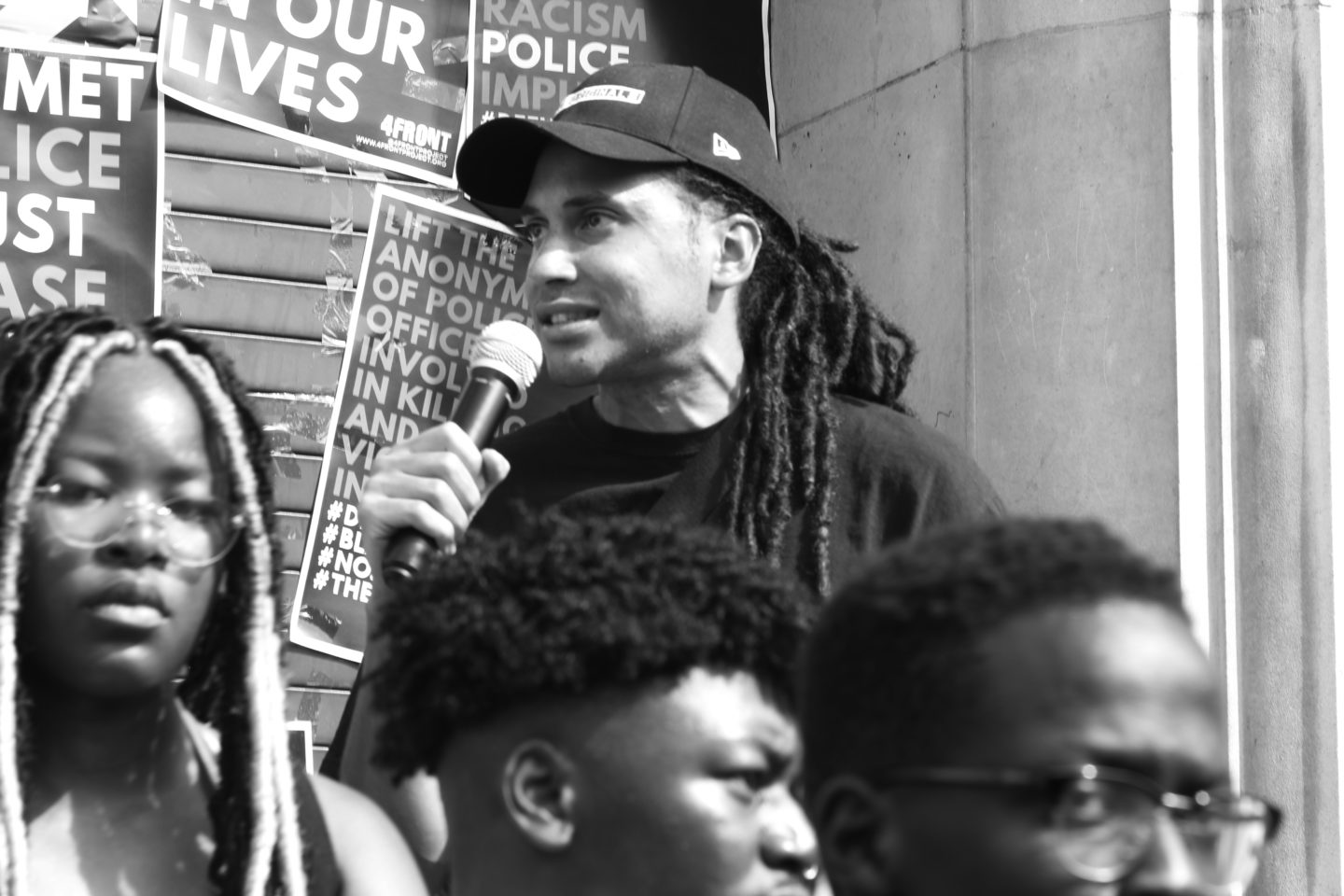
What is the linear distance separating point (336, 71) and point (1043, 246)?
1764 mm

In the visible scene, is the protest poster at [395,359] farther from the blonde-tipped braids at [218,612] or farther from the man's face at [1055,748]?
the man's face at [1055,748]

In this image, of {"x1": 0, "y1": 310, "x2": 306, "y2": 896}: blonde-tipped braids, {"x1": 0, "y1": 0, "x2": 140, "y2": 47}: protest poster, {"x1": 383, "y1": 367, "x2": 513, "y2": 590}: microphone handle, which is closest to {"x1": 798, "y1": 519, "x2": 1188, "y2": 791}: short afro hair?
{"x1": 0, "y1": 310, "x2": 306, "y2": 896}: blonde-tipped braids

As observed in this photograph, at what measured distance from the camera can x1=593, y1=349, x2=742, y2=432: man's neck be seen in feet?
12.2

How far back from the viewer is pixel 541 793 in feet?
7.07

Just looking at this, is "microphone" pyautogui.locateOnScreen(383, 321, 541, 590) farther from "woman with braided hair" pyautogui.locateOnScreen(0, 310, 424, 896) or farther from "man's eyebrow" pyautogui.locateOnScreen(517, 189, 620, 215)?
"woman with braided hair" pyautogui.locateOnScreen(0, 310, 424, 896)

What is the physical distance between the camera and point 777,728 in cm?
223

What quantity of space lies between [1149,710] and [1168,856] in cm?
12

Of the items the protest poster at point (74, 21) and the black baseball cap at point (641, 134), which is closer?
the black baseball cap at point (641, 134)

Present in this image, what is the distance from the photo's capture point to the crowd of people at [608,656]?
170cm

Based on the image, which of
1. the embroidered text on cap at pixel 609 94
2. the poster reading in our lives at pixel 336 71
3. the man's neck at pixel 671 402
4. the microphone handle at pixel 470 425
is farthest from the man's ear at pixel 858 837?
the poster reading in our lives at pixel 336 71

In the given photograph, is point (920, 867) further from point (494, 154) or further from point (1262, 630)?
point (1262, 630)

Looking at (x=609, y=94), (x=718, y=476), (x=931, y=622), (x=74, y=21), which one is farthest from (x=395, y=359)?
(x=931, y=622)

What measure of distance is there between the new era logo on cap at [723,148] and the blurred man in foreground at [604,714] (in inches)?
65.2

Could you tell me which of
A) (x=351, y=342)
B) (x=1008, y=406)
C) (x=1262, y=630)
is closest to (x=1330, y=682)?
(x=1262, y=630)
